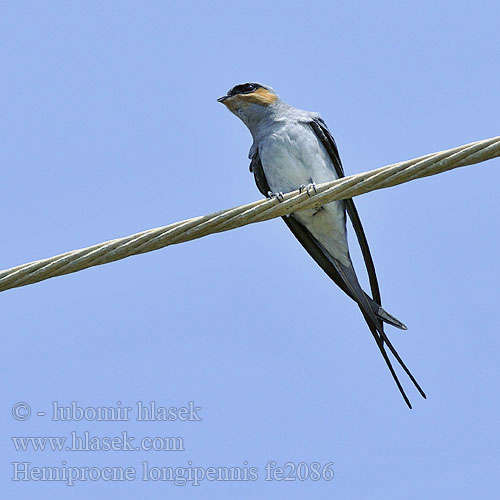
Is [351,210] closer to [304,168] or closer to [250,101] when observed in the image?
[304,168]

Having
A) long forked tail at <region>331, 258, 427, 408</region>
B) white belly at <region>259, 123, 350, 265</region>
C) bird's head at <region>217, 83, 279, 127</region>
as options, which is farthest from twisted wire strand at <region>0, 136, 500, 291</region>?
bird's head at <region>217, 83, 279, 127</region>

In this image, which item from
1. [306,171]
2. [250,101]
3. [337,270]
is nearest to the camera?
[306,171]

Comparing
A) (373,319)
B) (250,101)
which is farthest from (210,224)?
(250,101)

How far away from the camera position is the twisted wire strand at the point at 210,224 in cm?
417

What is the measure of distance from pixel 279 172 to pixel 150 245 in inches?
96.0

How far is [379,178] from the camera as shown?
14.3 ft

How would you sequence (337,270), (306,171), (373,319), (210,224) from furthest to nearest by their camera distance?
(337,270), (306,171), (373,319), (210,224)

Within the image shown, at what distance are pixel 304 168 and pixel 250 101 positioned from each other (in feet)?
2.89

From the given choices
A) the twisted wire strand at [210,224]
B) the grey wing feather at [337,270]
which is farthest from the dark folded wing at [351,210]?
the twisted wire strand at [210,224]

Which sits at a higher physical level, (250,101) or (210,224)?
(250,101)

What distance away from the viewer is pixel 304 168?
661 centimetres

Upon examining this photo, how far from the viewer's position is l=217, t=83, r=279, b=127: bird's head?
7098mm

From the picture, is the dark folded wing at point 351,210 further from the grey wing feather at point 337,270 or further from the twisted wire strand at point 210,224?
the twisted wire strand at point 210,224

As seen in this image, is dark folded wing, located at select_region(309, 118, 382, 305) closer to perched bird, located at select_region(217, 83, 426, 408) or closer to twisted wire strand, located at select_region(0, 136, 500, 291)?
perched bird, located at select_region(217, 83, 426, 408)
